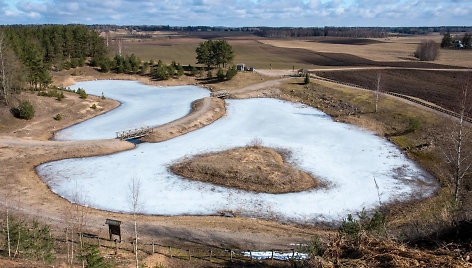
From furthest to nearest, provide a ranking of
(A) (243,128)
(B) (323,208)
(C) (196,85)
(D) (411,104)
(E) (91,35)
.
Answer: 1. (E) (91,35)
2. (C) (196,85)
3. (D) (411,104)
4. (A) (243,128)
5. (B) (323,208)

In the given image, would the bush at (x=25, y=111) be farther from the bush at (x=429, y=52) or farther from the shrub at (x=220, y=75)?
the bush at (x=429, y=52)

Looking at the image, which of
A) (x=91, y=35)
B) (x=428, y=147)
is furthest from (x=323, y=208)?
(x=91, y=35)

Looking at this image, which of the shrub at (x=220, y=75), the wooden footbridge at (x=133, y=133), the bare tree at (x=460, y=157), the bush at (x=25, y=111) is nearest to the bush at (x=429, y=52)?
the bare tree at (x=460, y=157)

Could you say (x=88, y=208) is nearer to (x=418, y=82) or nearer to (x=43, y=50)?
(x=43, y=50)

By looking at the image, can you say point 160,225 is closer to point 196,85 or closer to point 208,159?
point 208,159

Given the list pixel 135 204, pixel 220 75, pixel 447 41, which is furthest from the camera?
pixel 447 41

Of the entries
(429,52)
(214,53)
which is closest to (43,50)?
(214,53)

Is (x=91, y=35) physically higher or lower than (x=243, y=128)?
higher
